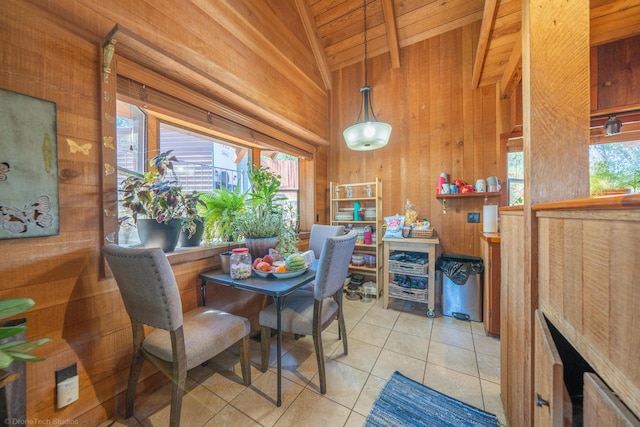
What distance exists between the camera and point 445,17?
266cm

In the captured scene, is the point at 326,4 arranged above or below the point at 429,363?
above

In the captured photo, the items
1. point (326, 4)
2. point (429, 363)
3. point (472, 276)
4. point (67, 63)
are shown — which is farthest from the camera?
point (326, 4)

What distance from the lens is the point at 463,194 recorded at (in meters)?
2.52

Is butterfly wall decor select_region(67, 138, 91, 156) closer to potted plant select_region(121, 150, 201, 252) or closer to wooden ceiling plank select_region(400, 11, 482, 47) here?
potted plant select_region(121, 150, 201, 252)

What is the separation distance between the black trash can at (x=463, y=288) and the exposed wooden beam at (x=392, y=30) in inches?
104

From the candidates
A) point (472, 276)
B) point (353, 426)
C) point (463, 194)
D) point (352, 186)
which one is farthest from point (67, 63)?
point (472, 276)

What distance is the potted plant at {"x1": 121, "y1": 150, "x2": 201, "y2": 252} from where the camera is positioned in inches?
55.9

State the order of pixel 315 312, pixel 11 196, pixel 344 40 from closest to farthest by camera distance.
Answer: pixel 11 196 < pixel 315 312 < pixel 344 40

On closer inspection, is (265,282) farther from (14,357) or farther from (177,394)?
(14,357)

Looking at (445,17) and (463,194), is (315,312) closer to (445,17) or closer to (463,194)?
(463,194)

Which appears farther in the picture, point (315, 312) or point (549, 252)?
point (315, 312)

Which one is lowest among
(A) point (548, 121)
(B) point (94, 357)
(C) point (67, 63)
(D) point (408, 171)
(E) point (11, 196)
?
(B) point (94, 357)

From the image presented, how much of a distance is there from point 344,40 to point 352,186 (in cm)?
205

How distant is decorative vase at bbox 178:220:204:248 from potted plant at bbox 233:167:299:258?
28 cm
